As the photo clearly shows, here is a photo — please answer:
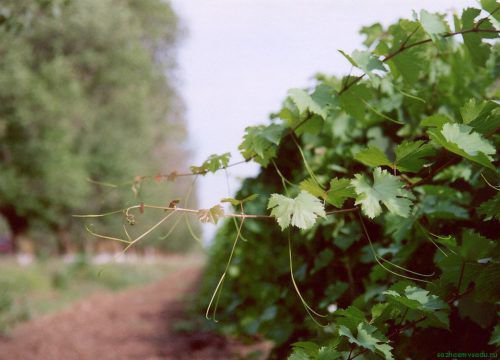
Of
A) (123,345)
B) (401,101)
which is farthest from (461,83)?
(123,345)

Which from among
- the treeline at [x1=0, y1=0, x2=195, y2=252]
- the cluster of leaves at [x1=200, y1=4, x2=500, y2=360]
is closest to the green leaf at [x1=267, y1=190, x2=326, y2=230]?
the cluster of leaves at [x1=200, y1=4, x2=500, y2=360]

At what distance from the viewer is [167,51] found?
3359cm

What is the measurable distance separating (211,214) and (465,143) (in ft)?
2.23

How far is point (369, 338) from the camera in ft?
4.09

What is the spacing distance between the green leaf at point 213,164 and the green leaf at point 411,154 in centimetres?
59

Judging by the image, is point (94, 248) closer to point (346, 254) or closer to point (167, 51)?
point (167, 51)

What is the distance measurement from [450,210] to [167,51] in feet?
111

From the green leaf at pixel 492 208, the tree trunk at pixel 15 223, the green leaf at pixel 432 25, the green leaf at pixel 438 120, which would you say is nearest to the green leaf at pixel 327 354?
the green leaf at pixel 492 208

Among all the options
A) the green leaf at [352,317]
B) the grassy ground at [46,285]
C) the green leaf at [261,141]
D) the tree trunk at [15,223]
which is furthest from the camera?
the tree trunk at [15,223]

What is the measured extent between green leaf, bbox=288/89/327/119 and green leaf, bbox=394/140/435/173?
0.31 meters

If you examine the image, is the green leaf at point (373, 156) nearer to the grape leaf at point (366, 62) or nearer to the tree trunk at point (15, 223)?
the grape leaf at point (366, 62)

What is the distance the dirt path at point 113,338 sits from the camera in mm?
6500

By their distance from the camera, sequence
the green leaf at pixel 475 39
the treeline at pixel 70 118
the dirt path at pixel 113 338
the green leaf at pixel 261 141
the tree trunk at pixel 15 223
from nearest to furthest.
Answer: the green leaf at pixel 475 39 → the green leaf at pixel 261 141 → the dirt path at pixel 113 338 → the treeline at pixel 70 118 → the tree trunk at pixel 15 223

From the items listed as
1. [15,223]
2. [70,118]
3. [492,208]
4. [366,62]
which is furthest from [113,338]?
[15,223]
